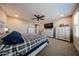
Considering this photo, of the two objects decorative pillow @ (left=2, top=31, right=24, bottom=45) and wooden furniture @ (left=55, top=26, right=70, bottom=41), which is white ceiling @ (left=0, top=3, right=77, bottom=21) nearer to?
wooden furniture @ (left=55, top=26, right=70, bottom=41)

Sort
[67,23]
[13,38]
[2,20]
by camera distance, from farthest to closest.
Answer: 1. [67,23]
2. [2,20]
3. [13,38]

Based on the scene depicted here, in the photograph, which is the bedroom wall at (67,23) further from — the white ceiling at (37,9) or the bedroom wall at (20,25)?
the bedroom wall at (20,25)

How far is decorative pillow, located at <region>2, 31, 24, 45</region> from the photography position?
198 centimetres

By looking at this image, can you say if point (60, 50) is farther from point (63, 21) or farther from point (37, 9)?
point (37, 9)

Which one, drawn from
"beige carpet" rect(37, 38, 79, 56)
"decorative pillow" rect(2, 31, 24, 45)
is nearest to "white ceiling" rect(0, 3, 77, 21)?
"decorative pillow" rect(2, 31, 24, 45)

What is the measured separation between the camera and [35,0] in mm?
2205

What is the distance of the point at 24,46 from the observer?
2051mm

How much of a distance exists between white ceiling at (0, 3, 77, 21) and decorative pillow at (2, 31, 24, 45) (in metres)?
0.46

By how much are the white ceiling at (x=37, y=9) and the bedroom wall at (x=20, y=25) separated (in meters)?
0.12

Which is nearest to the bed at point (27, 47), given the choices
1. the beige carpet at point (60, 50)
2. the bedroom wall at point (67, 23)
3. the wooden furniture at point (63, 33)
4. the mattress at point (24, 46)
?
the mattress at point (24, 46)

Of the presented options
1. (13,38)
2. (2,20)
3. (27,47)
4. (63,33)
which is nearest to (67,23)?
(63,33)

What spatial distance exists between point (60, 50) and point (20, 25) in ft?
3.54

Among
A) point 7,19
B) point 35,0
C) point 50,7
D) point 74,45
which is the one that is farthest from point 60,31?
point 7,19

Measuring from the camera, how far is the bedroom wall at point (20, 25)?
224 centimetres
